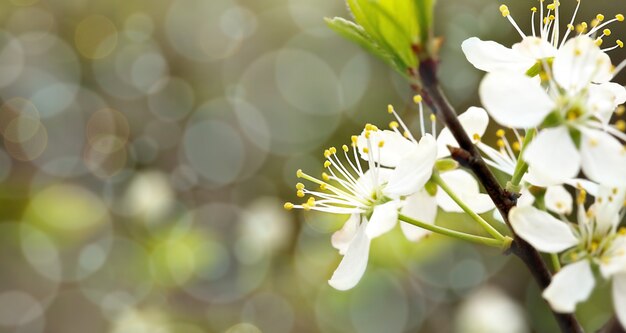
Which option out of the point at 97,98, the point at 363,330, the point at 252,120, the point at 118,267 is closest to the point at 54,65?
the point at 97,98

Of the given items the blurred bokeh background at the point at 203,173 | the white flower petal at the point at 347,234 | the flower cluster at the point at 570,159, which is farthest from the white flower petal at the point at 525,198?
the blurred bokeh background at the point at 203,173

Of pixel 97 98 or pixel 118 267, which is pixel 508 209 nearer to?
pixel 118 267

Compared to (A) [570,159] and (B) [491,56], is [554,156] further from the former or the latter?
(B) [491,56]

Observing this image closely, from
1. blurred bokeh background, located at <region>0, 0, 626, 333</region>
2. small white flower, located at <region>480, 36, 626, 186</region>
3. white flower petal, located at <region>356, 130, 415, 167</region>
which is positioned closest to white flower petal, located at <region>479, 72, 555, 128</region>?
small white flower, located at <region>480, 36, 626, 186</region>

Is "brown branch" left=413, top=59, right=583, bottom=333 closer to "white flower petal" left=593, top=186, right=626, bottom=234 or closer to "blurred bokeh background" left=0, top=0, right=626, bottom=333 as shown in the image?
"white flower petal" left=593, top=186, right=626, bottom=234

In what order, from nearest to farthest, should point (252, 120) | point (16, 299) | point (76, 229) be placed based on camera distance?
point (76, 229)
point (16, 299)
point (252, 120)

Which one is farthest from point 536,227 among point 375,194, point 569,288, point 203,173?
point 203,173
